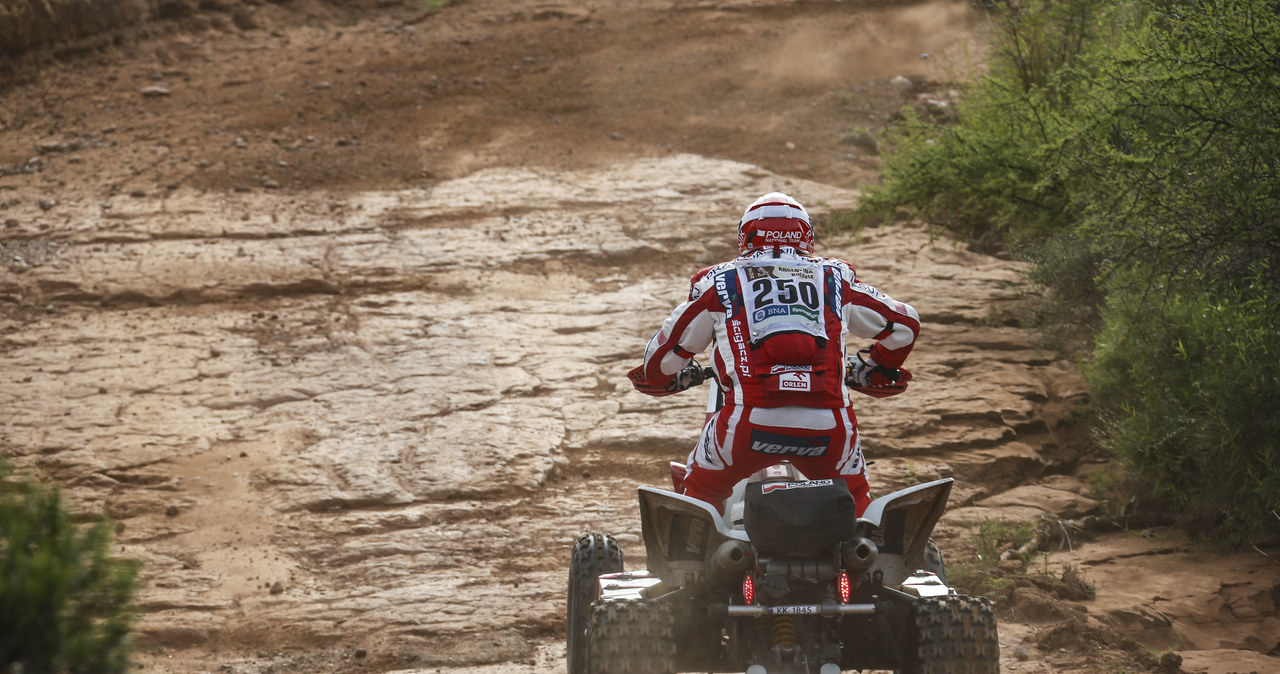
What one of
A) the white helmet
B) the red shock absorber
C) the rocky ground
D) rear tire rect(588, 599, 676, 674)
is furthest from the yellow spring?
the rocky ground

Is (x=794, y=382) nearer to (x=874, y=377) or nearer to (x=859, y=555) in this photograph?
(x=859, y=555)

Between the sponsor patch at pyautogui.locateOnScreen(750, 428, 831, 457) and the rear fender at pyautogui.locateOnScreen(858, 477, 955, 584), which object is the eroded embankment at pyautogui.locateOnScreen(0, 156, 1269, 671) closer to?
the sponsor patch at pyautogui.locateOnScreen(750, 428, 831, 457)

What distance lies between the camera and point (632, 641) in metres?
3.92

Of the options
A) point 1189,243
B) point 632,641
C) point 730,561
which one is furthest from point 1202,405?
point 632,641

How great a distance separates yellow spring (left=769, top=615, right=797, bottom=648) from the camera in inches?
151

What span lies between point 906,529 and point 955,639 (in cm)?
44

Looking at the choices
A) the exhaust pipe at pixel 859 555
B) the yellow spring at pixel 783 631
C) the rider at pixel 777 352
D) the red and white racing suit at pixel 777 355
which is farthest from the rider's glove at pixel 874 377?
the yellow spring at pixel 783 631

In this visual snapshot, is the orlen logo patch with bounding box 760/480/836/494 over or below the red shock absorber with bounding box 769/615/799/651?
over

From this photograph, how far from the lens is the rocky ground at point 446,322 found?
264 inches

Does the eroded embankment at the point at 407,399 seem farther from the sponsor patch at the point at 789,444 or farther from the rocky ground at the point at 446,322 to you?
the sponsor patch at the point at 789,444

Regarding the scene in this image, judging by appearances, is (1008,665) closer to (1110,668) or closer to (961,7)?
(1110,668)

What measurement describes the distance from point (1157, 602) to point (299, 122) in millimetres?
12981

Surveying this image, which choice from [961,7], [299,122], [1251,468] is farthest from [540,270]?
[961,7]

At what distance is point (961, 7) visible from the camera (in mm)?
20219
